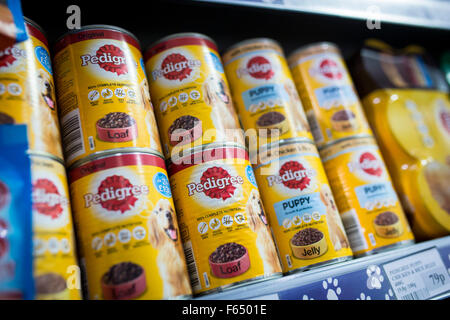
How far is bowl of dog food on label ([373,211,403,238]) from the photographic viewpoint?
44.7 inches

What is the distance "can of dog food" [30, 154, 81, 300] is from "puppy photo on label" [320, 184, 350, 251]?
2.21 feet

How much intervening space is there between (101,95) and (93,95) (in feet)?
0.07

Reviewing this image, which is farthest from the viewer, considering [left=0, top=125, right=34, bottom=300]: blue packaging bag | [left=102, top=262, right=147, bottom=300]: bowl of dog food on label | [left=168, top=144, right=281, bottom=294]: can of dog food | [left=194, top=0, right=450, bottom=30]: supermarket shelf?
[left=194, top=0, right=450, bottom=30]: supermarket shelf

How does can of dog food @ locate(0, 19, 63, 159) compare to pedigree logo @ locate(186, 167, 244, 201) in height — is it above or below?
above

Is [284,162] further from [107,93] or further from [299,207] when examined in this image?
[107,93]

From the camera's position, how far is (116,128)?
3.02 ft

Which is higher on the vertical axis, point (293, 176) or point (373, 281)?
point (293, 176)

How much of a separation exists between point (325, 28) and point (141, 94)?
102cm

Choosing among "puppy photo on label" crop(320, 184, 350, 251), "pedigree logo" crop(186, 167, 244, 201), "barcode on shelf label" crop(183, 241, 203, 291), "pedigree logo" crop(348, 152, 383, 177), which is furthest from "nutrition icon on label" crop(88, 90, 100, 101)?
"pedigree logo" crop(348, 152, 383, 177)

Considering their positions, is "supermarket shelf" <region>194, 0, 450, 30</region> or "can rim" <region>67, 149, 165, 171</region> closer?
"can rim" <region>67, 149, 165, 171</region>

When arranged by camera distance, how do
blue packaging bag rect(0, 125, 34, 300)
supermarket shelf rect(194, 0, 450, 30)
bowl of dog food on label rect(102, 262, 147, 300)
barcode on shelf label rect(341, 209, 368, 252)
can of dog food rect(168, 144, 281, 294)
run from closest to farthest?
blue packaging bag rect(0, 125, 34, 300) < bowl of dog food on label rect(102, 262, 147, 300) < can of dog food rect(168, 144, 281, 294) < barcode on shelf label rect(341, 209, 368, 252) < supermarket shelf rect(194, 0, 450, 30)

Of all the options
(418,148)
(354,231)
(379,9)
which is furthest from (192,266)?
(379,9)

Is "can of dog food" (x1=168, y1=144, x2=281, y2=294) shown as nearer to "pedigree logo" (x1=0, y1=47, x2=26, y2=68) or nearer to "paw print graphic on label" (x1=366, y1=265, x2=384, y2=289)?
"paw print graphic on label" (x1=366, y1=265, x2=384, y2=289)

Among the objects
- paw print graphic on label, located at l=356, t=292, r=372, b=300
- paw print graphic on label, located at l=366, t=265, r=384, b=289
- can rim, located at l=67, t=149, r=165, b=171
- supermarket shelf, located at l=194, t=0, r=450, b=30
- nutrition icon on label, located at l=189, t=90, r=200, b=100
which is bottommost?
paw print graphic on label, located at l=356, t=292, r=372, b=300
